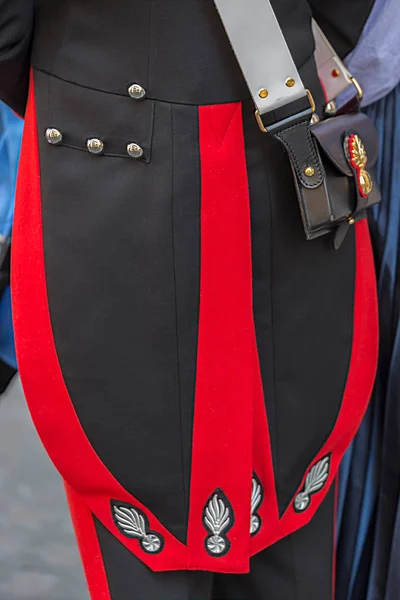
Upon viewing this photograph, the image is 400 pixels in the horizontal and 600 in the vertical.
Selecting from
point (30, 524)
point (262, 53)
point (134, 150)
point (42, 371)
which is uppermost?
point (262, 53)

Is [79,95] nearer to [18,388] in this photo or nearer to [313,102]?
[313,102]

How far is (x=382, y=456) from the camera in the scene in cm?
123

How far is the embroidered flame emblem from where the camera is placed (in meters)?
0.94

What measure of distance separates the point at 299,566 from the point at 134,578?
0.20 m

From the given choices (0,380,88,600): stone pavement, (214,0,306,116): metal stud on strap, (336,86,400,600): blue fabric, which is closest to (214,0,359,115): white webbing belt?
(214,0,306,116): metal stud on strap

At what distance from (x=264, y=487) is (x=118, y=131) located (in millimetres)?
417

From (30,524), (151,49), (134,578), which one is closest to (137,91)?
(151,49)

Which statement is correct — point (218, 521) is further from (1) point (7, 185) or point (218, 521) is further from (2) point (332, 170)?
(1) point (7, 185)

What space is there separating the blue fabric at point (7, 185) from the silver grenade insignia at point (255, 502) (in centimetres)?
36

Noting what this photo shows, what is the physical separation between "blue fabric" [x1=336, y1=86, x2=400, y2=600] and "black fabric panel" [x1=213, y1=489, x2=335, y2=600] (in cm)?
13

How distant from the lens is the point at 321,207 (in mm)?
905

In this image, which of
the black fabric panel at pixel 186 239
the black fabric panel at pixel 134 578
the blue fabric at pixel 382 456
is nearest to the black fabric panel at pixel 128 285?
the black fabric panel at pixel 186 239

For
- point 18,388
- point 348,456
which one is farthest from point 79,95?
point 18,388

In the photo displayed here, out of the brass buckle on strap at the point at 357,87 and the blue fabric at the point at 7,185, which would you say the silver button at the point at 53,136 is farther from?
the brass buckle on strap at the point at 357,87
